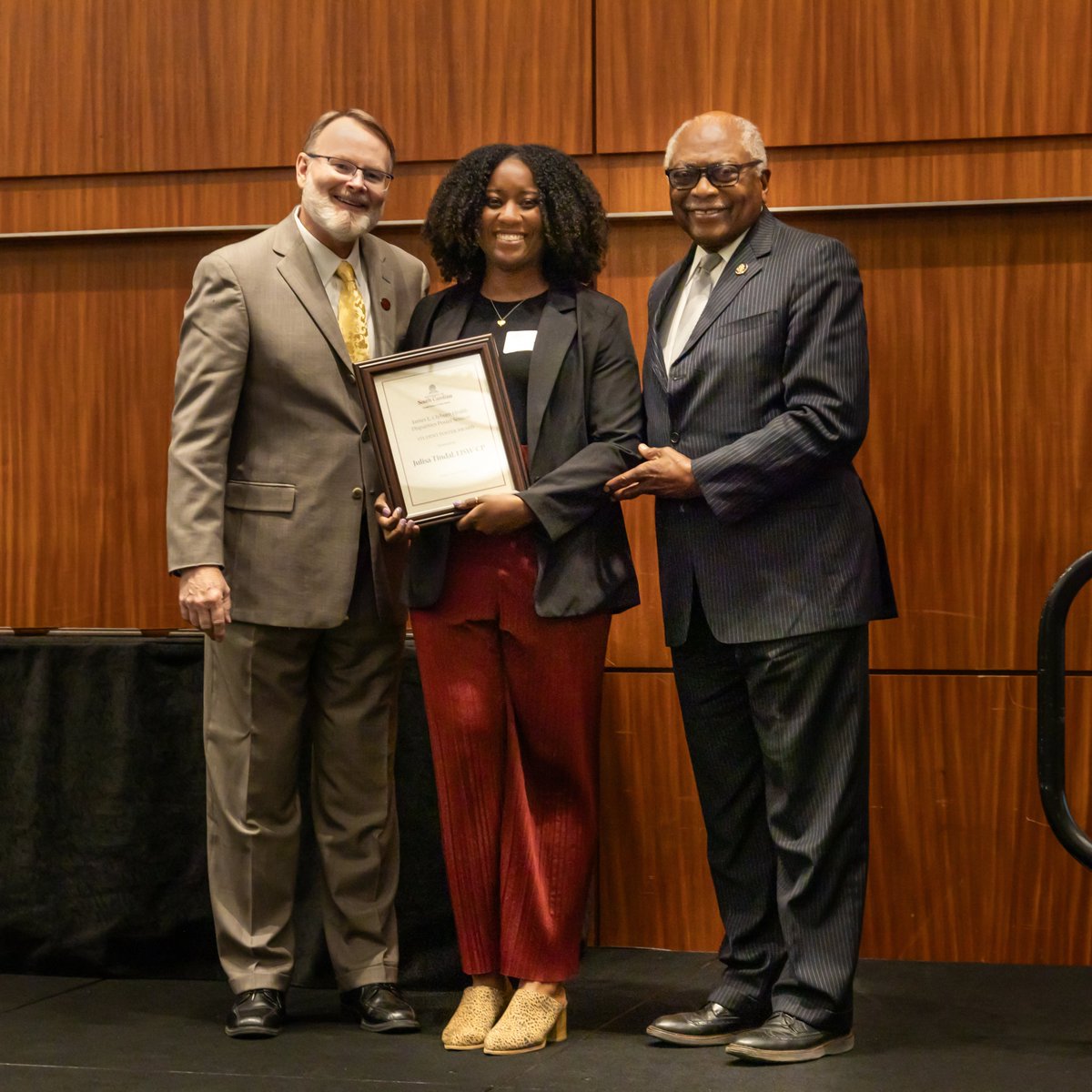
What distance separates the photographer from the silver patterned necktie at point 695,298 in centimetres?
281

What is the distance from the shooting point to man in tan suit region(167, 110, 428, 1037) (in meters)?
2.84

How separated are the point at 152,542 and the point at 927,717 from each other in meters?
2.00

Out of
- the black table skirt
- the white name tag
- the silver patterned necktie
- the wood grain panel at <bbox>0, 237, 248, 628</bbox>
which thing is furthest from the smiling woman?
the wood grain panel at <bbox>0, 237, 248, 628</bbox>

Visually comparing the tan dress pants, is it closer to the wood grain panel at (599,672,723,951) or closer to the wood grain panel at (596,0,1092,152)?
the wood grain panel at (599,672,723,951)

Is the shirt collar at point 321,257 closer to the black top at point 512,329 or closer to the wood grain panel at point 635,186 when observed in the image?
the black top at point 512,329

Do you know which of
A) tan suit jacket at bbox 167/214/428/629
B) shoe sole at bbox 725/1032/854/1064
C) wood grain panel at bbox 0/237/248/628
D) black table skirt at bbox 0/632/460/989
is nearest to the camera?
shoe sole at bbox 725/1032/854/1064

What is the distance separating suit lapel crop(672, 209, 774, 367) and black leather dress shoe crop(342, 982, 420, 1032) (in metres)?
1.40

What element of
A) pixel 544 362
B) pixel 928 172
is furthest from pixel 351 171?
pixel 928 172

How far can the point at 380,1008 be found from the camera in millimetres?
2885

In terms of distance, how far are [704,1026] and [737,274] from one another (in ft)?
4.72

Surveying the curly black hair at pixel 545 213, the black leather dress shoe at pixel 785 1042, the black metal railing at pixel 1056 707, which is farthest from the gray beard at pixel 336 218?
the black leather dress shoe at pixel 785 1042

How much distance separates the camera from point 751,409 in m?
2.71

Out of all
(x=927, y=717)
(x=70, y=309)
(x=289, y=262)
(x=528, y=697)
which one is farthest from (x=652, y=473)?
(x=70, y=309)

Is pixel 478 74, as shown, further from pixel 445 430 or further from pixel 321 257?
pixel 445 430
